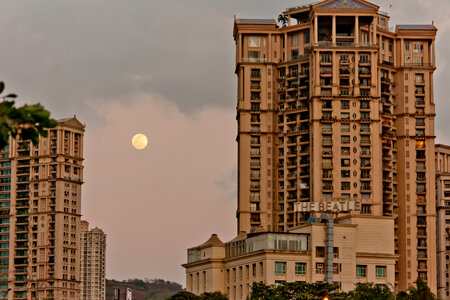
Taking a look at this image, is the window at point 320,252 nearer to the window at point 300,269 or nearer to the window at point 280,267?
the window at point 300,269

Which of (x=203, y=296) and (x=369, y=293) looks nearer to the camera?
(x=369, y=293)

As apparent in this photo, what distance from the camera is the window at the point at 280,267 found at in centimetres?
19400

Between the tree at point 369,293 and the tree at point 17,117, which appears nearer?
the tree at point 17,117

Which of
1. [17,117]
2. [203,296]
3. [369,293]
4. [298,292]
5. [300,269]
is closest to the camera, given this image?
[17,117]

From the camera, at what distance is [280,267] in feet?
638

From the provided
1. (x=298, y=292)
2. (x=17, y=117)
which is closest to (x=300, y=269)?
(x=298, y=292)

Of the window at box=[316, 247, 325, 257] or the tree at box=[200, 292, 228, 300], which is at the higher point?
the window at box=[316, 247, 325, 257]

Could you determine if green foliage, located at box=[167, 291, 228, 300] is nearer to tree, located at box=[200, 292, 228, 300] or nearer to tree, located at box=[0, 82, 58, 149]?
tree, located at box=[200, 292, 228, 300]

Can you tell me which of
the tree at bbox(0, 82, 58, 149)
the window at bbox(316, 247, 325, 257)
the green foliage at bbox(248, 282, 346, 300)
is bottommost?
the tree at bbox(0, 82, 58, 149)

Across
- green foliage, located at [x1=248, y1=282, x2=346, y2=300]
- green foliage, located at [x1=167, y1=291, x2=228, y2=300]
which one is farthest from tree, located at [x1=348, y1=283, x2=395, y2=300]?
green foliage, located at [x1=167, y1=291, x2=228, y2=300]

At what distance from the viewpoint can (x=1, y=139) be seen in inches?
1256

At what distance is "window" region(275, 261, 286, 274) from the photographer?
636 feet

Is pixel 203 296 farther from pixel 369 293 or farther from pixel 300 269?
pixel 369 293

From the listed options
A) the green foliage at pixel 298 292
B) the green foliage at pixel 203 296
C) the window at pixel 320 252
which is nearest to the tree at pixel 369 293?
the green foliage at pixel 298 292
